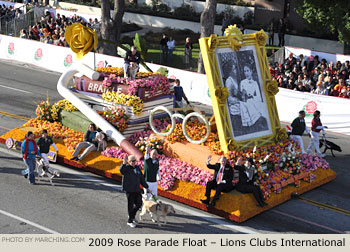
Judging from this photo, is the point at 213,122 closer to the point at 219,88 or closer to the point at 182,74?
the point at 219,88

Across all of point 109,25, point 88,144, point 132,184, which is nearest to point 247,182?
point 132,184

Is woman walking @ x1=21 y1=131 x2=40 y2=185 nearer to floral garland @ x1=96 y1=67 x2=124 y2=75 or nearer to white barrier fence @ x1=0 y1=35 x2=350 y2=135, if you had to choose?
floral garland @ x1=96 y1=67 x2=124 y2=75

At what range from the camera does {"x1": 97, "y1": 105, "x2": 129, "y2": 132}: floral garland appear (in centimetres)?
1886

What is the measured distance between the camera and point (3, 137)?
20141mm

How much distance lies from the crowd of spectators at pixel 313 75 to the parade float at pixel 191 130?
333 inches

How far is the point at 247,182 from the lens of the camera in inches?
611

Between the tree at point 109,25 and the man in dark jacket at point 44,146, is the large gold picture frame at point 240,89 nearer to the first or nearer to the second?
the man in dark jacket at point 44,146

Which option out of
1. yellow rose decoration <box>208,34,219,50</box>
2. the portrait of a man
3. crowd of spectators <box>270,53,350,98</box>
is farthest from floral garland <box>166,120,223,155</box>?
crowd of spectators <box>270,53,350,98</box>

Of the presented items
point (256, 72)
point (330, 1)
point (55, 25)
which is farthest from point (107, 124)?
point (55, 25)

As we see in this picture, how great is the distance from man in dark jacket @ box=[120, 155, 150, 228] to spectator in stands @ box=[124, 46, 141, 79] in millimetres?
6779

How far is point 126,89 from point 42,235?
7204mm

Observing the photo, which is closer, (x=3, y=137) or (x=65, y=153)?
(x=65, y=153)

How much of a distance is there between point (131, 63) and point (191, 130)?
396 cm

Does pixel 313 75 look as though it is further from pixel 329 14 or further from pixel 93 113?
pixel 93 113
